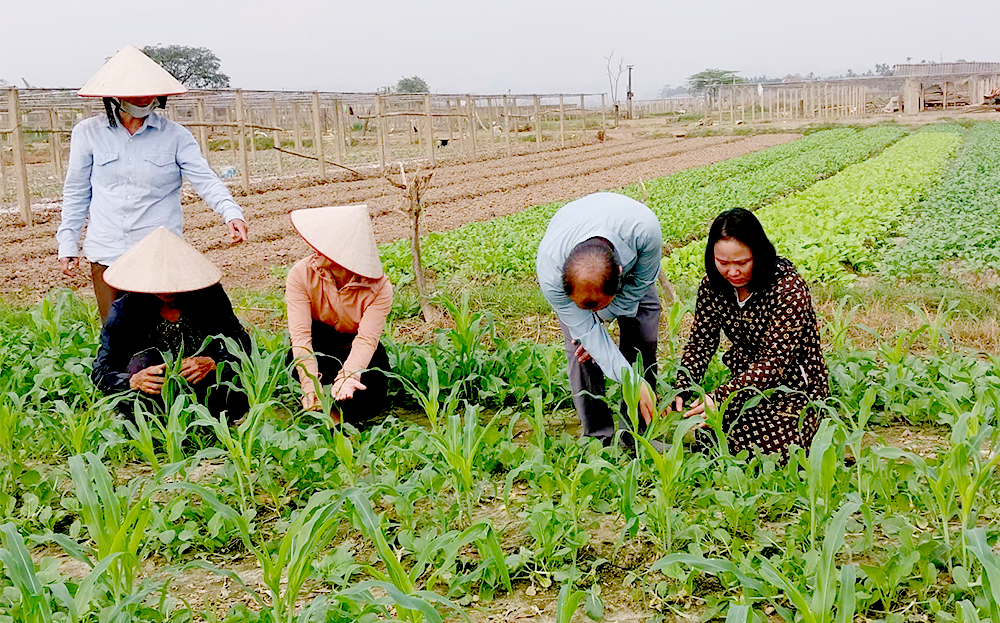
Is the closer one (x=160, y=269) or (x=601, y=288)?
(x=601, y=288)

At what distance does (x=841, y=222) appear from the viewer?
921cm

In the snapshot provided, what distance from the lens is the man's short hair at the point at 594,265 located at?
2992 millimetres

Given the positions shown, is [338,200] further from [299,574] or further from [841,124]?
[841,124]

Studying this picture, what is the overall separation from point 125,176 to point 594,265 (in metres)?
2.73

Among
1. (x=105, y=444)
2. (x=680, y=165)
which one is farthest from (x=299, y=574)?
(x=680, y=165)

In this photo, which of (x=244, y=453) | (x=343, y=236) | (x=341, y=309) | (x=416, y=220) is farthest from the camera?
(x=416, y=220)

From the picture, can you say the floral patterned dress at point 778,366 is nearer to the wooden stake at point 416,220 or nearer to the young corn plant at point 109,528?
the young corn plant at point 109,528

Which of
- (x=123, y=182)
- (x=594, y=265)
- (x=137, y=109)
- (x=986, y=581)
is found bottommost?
(x=986, y=581)

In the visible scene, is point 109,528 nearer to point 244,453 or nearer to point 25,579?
point 25,579

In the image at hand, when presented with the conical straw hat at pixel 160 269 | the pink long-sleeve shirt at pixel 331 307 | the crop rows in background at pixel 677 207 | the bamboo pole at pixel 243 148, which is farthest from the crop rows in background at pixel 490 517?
the bamboo pole at pixel 243 148

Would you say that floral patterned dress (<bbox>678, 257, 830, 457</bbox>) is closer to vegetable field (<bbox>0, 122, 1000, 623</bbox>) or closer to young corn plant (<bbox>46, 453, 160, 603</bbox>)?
vegetable field (<bbox>0, 122, 1000, 623</bbox>)

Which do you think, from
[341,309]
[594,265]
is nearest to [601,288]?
[594,265]

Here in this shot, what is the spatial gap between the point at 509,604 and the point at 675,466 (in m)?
0.64

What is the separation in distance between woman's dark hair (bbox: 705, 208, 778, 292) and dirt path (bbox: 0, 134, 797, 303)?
18.8ft
